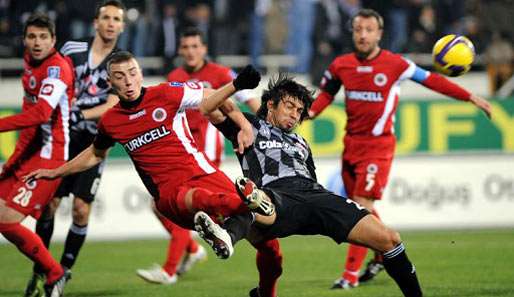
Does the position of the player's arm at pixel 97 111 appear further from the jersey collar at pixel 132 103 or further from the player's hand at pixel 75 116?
the jersey collar at pixel 132 103

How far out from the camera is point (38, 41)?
30.7ft

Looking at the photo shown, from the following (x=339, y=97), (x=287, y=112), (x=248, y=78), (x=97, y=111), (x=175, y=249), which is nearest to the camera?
(x=248, y=78)

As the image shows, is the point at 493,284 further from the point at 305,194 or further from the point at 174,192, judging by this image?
the point at 174,192

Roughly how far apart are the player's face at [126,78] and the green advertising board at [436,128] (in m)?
8.68

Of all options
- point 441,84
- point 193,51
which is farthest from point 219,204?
point 193,51

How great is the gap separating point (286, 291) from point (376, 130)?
6.75ft

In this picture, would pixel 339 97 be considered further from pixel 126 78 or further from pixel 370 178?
pixel 126 78

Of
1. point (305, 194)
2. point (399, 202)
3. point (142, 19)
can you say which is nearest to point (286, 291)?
point (305, 194)

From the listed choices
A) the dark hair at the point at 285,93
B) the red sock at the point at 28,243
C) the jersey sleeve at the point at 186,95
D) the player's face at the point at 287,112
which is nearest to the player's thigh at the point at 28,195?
the red sock at the point at 28,243

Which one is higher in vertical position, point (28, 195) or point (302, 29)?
point (302, 29)

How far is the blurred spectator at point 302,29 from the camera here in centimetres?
1916

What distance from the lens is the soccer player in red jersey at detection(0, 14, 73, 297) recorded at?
9.12 meters

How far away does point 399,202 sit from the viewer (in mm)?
16469

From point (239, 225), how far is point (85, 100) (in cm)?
346
